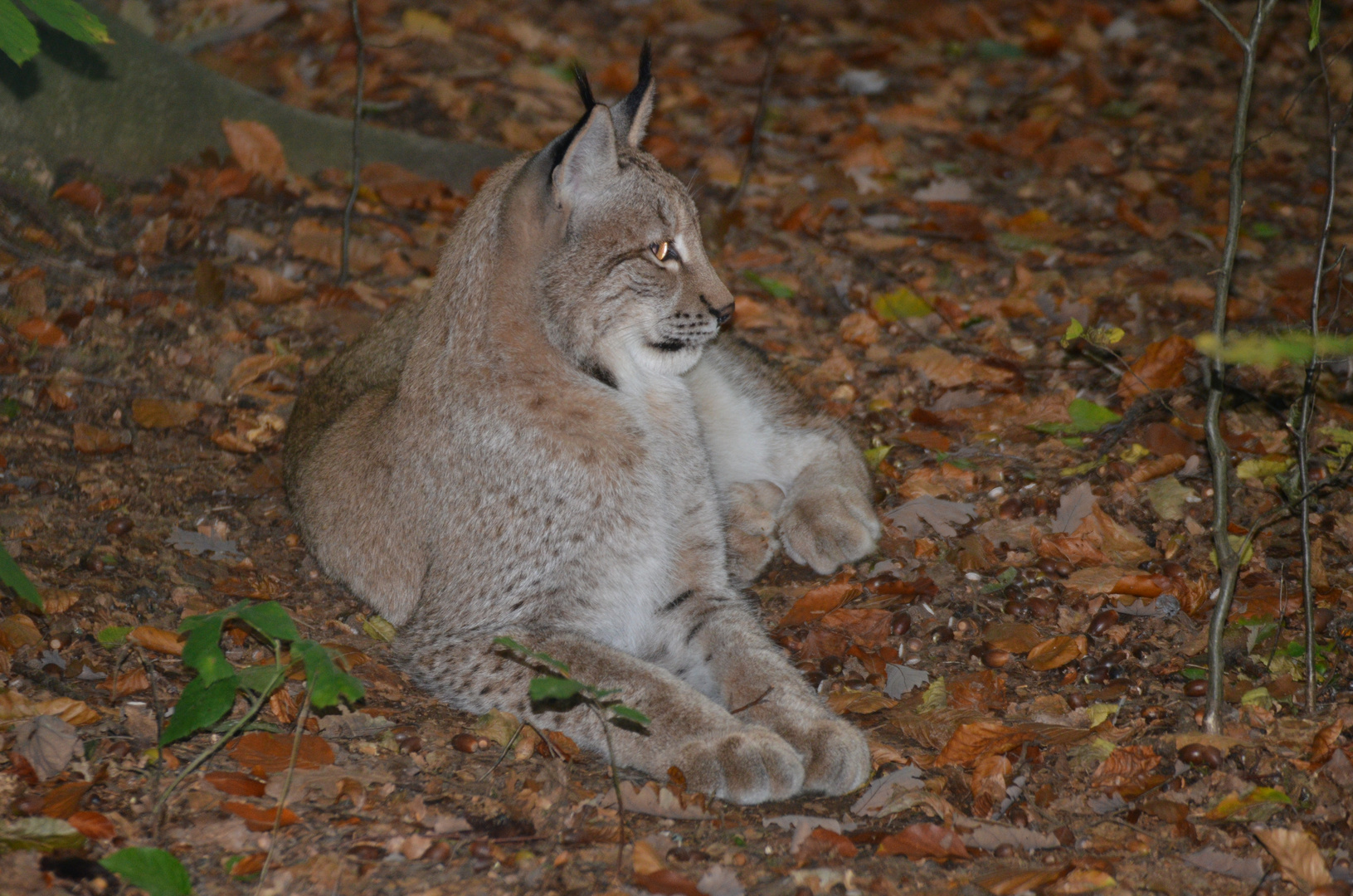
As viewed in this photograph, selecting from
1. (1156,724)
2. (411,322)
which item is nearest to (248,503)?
(411,322)

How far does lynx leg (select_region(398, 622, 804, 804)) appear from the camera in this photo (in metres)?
3.42

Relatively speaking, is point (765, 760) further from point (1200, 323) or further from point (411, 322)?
point (1200, 323)

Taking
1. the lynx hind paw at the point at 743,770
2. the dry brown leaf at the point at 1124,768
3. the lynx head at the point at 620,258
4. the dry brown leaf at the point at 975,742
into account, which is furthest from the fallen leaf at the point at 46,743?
the dry brown leaf at the point at 1124,768

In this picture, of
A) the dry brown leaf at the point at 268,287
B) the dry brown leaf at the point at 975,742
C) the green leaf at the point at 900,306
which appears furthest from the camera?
the green leaf at the point at 900,306

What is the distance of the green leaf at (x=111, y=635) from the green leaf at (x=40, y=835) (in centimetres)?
94

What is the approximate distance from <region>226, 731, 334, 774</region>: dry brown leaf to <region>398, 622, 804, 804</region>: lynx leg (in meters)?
0.56

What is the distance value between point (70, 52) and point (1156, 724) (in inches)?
231

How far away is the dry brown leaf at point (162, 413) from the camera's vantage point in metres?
5.06

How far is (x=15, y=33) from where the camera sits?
134 inches

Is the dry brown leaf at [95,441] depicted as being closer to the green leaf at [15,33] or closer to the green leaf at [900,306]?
the green leaf at [15,33]

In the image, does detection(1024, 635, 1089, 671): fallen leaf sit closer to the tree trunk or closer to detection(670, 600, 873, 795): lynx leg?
detection(670, 600, 873, 795): lynx leg

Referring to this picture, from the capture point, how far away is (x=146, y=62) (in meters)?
6.43

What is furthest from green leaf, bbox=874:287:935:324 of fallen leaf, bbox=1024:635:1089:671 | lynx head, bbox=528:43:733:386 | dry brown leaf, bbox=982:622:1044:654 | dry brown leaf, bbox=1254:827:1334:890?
dry brown leaf, bbox=1254:827:1334:890

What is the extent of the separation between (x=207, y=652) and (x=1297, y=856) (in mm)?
2810
